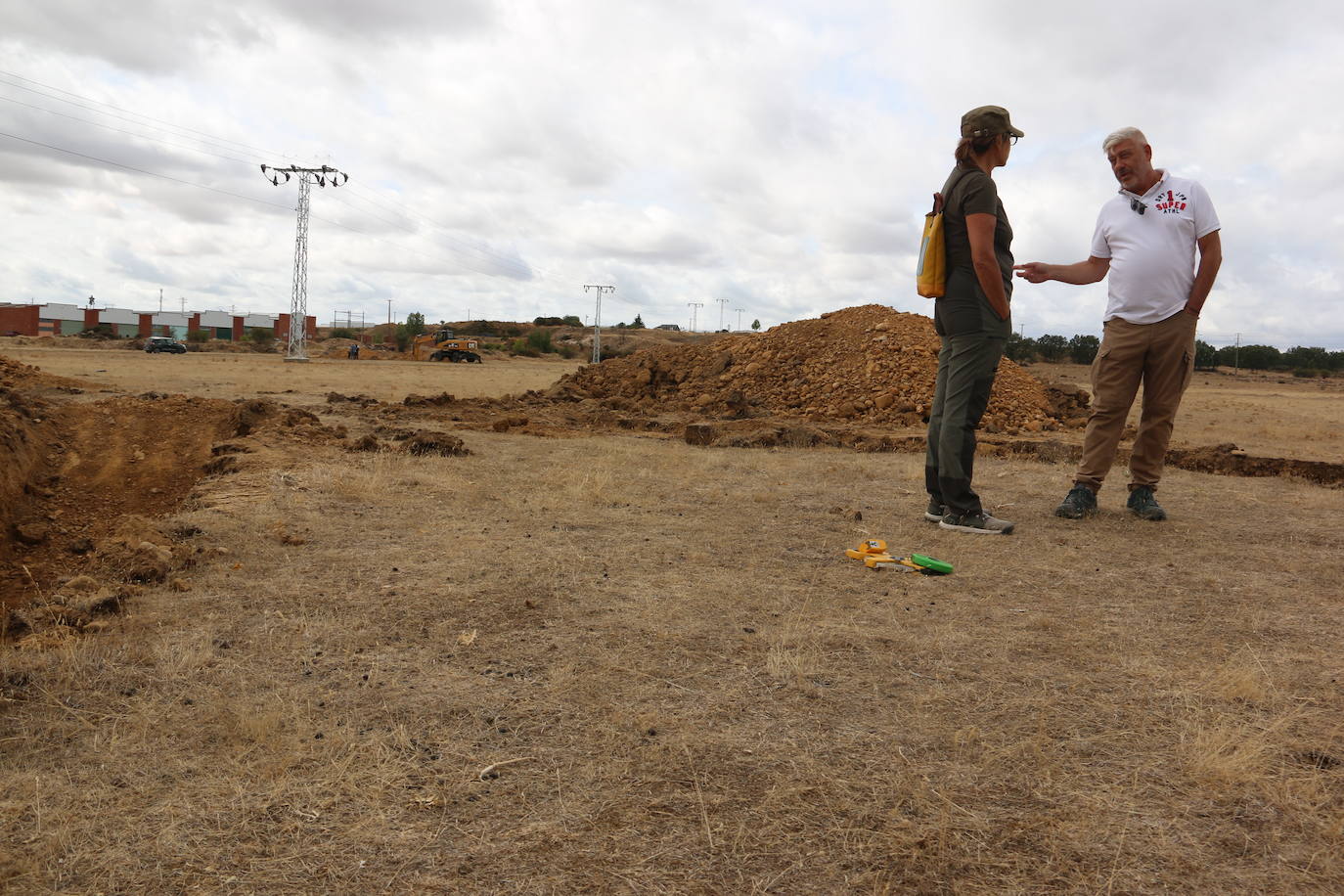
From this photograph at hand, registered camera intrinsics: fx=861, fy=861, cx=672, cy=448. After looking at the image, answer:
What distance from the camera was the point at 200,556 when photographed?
3.80 meters

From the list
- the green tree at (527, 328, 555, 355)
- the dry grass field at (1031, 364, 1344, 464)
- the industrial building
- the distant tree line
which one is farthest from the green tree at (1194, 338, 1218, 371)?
the industrial building

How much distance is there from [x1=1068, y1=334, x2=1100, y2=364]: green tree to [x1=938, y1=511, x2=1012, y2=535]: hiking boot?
49307 millimetres

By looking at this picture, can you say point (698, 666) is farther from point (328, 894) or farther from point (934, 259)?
point (934, 259)

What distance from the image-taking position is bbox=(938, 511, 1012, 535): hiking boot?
4836 millimetres

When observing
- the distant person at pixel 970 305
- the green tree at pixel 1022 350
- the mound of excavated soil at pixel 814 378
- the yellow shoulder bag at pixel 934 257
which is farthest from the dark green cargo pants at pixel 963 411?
the green tree at pixel 1022 350

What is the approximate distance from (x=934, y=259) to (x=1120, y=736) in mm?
3316

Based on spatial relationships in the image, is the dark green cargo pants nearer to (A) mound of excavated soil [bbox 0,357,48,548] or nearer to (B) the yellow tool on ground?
(B) the yellow tool on ground

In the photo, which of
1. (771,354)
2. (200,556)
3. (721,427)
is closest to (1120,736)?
(200,556)

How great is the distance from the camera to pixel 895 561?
13.3ft

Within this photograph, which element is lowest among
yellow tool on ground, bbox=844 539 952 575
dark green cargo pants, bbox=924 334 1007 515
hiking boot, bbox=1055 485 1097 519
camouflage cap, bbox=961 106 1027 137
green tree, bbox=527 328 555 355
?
yellow tool on ground, bbox=844 539 952 575

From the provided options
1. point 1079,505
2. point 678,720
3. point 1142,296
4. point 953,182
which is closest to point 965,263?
point 953,182

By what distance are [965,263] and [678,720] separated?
3.59 metres

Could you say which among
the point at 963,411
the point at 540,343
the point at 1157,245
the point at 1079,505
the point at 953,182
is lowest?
the point at 1079,505

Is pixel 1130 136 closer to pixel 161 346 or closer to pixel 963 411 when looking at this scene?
pixel 963 411
